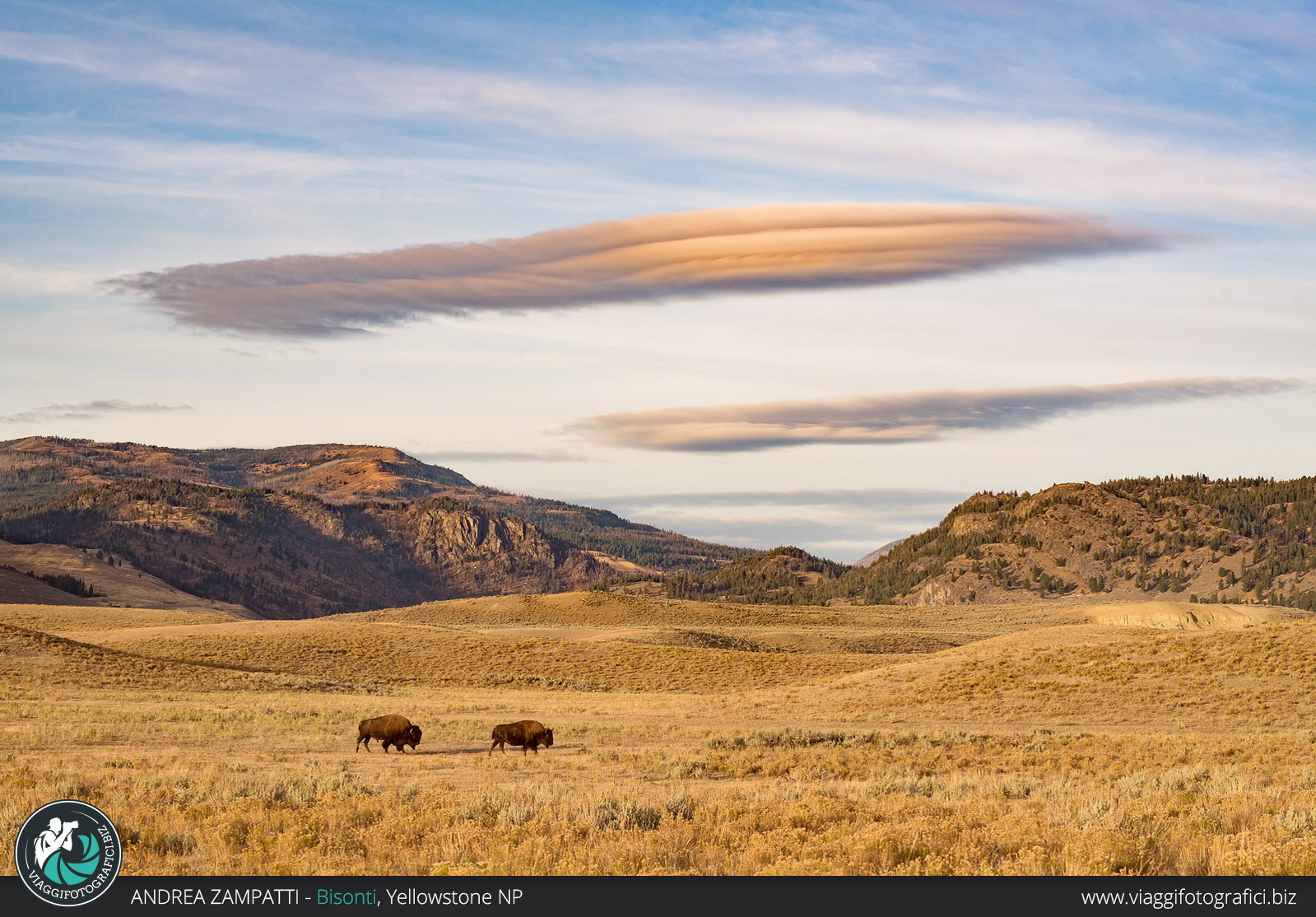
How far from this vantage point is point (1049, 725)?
35.3m

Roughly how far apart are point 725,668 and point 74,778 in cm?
4954

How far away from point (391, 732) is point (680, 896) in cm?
1742

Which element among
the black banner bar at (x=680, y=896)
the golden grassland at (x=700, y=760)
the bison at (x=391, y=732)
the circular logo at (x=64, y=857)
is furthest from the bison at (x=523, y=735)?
the black banner bar at (x=680, y=896)

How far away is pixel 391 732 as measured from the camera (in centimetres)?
2562

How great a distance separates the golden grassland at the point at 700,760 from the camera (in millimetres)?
12320

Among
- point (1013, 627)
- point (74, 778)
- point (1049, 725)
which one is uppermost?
point (74, 778)

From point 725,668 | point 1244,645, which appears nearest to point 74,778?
point 1244,645

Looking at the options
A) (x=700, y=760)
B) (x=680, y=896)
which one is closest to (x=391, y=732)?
(x=700, y=760)

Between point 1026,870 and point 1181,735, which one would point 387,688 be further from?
point 1026,870

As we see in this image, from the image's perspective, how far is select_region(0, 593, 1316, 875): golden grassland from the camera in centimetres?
1232

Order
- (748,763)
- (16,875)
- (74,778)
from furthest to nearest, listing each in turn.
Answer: (748,763)
(74,778)
(16,875)

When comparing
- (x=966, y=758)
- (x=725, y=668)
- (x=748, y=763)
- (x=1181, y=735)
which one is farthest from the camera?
(x=725, y=668)

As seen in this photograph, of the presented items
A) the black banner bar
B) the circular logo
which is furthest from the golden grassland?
the black banner bar

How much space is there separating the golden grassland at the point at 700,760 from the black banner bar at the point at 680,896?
1211 millimetres
